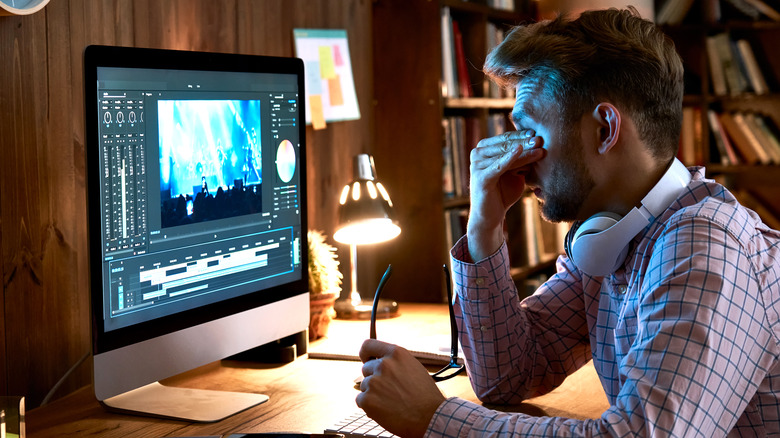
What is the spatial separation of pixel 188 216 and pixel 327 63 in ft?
3.65

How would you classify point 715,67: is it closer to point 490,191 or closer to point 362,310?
point 362,310

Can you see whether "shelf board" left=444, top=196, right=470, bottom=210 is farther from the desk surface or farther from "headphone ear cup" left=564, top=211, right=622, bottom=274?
"headphone ear cup" left=564, top=211, right=622, bottom=274

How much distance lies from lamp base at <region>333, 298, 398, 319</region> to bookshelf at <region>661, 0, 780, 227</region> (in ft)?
7.40

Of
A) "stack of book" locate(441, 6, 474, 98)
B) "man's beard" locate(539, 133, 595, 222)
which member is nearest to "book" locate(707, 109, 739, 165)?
"stack of book" locate(441, 6, 474, 98)

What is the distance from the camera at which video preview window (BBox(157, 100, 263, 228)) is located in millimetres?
1464

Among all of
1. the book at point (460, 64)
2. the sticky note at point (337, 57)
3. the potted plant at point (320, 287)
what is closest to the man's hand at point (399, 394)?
the potted plant at point (320, 287)

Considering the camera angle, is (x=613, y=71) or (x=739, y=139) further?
(x=739, y=139)

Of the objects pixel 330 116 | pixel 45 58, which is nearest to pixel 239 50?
pixel 330 116

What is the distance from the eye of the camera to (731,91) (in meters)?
4.08

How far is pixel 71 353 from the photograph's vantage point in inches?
66.1

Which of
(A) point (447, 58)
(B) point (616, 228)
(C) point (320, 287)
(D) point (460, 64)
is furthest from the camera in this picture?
(D) point (460, 64)

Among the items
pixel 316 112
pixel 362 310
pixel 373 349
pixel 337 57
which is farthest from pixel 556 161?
pixel 337 57

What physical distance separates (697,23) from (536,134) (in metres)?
2.91

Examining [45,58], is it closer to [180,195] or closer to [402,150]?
[180,195]
